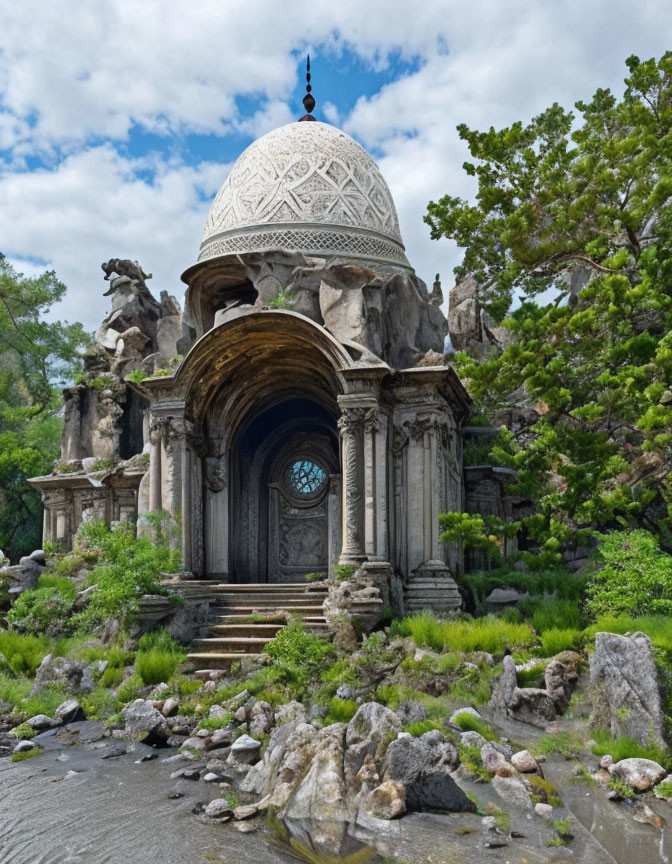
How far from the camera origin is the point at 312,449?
2034 centimetres

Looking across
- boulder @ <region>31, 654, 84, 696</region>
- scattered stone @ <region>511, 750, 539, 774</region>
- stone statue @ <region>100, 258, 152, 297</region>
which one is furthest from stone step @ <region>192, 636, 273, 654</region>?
stone statue @ <region>100, 258, 152, 297</region>

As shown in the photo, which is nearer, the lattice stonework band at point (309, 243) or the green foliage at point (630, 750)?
the green foliage at point (630, 750)

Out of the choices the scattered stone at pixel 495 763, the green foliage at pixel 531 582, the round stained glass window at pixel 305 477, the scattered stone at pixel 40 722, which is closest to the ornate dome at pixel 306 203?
the round stained glass window at pixel 305 477

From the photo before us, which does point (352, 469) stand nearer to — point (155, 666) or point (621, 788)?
point (155, 666)

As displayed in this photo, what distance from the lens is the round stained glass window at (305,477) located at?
20281 millimetres

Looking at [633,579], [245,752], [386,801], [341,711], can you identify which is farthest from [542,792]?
[633,579]

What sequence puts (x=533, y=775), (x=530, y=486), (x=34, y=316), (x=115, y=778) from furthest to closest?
(x=34, y=316)
(x=530, y=486)
(x=115, y=778)
(x=533, y=775)

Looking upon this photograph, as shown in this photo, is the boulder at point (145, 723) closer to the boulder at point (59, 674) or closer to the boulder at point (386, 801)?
the boulder at point (59, 674)

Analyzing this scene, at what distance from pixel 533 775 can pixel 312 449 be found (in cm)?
1203

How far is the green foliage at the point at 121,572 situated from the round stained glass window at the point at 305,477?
4806 mm

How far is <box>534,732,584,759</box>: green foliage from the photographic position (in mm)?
9750

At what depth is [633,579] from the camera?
509 inches

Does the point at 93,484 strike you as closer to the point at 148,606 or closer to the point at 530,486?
the point at 148,606

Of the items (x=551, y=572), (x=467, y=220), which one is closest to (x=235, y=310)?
(x=467, y=220)
